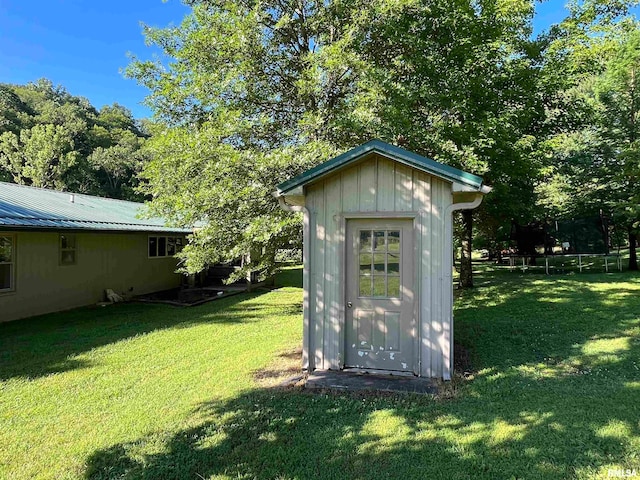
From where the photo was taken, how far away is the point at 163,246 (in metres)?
14.2

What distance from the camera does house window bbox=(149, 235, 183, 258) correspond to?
13.6 metres

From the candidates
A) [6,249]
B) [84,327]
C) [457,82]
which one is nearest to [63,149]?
[6,249]

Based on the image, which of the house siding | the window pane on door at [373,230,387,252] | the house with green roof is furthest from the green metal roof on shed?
the window pane on door at [373,230,387,252]

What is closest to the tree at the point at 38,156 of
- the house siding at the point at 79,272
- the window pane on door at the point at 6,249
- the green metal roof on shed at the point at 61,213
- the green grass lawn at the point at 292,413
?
the green metal roof on shed at the point at 61,213

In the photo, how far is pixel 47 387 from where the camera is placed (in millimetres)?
4734

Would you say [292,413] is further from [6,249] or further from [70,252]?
[70,252]

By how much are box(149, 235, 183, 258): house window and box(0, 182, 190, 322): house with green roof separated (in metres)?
0.04

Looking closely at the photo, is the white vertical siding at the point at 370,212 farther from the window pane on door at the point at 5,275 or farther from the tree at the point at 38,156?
the tree at the point at 38,156

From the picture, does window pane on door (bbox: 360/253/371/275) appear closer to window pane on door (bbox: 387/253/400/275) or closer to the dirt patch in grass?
window pane on door (bbox: 387/253/400/275)

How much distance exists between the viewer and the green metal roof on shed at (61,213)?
856 cm

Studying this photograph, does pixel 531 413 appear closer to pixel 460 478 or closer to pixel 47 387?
pixel 460 478

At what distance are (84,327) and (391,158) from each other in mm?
7320

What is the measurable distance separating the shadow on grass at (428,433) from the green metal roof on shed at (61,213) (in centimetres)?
631

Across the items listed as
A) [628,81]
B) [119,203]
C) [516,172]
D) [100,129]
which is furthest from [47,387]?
[100,129]
